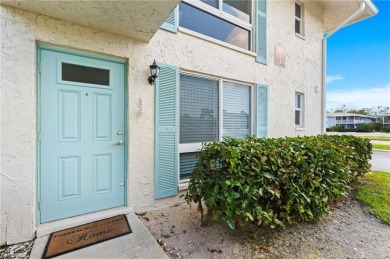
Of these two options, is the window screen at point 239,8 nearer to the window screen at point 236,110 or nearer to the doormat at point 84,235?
the window screen at point 236,110

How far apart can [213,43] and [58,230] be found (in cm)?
435

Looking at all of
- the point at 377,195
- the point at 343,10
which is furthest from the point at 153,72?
the point at 343,10

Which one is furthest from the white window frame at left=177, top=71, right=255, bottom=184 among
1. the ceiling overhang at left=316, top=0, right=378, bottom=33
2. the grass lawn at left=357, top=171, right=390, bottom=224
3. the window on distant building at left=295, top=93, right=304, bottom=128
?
the ceiling overhang at left=316, top=0, right=378, bottom=33

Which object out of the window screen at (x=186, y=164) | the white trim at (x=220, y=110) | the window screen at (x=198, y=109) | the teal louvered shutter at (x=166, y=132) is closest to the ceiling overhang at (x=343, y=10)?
the white trim at (x=220, y=110)

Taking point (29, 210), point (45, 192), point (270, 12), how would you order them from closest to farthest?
point (29, 210), point (45, 192), point (270, 12)

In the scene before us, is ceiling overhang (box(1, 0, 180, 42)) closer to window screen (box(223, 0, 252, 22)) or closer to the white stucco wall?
the white stucco wall

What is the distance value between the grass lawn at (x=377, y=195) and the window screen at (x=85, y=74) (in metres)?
5.15

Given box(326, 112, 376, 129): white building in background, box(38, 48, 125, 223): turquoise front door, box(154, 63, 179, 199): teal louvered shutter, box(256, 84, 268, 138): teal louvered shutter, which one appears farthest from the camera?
box(326, 112, 376, 129): white building in background

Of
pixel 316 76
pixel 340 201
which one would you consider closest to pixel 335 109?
pixel 316 76

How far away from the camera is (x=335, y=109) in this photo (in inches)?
2283

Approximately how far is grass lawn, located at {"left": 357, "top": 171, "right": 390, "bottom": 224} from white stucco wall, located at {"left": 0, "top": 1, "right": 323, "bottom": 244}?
7.51ft

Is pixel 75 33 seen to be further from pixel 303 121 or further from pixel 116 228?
pixel 303 121

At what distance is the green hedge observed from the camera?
2424 millimetres

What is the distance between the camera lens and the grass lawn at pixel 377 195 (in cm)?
344
